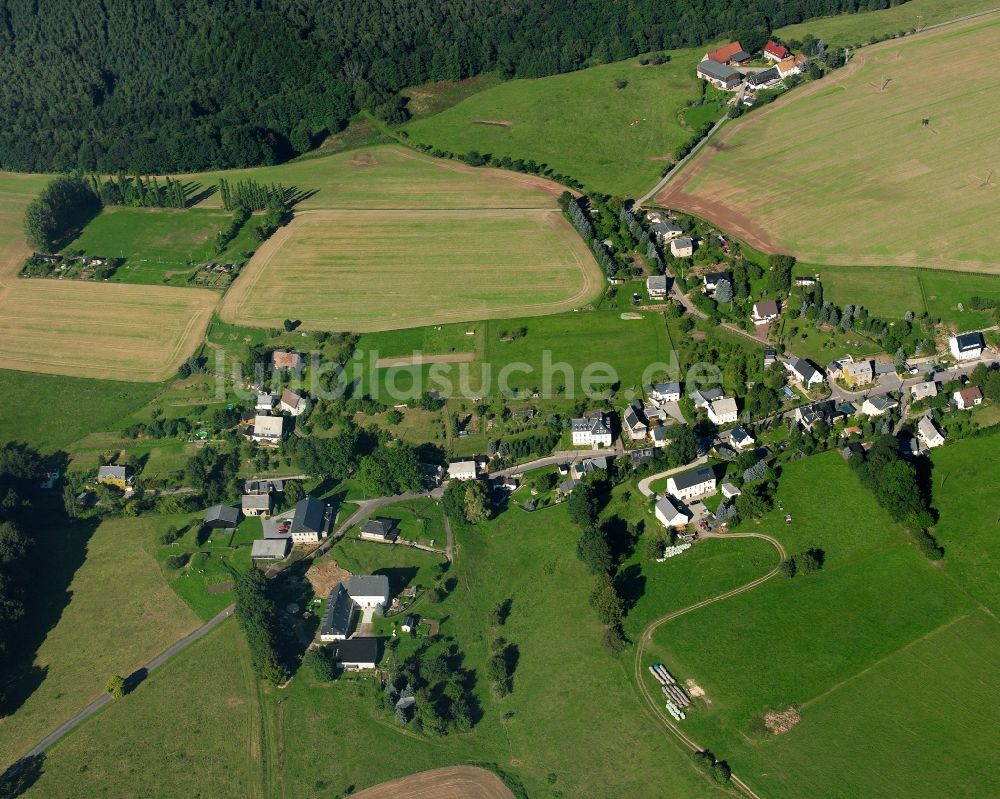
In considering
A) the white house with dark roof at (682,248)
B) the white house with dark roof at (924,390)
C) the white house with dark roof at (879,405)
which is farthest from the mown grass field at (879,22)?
the white house with dark roof at (879,405)

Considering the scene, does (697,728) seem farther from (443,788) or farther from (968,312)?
(968,312)

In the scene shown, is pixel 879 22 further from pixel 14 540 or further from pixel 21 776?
pixel 21 776

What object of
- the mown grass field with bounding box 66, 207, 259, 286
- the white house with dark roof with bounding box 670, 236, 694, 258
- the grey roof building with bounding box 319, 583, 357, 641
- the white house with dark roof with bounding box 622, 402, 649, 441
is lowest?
the grey roof building with bounding box 319, 583, 357, 641

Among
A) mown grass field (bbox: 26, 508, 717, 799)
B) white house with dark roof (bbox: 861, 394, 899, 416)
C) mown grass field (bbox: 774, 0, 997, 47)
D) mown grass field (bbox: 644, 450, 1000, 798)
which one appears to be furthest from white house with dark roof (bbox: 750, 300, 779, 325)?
mown grass field (bbox: 774, 0, 997, 47)

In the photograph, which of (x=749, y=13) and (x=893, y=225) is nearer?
(x=893, y=225)

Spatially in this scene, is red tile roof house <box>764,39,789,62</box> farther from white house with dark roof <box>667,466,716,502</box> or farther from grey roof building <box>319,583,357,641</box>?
grey roof building <box>319,583,357,641</box>

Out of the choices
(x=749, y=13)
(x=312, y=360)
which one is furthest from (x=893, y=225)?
(x=312, y=360)

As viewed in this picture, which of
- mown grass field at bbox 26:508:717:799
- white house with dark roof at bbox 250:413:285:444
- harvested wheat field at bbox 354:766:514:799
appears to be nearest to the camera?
harvested wheat field at bbox 354:766:514:799
